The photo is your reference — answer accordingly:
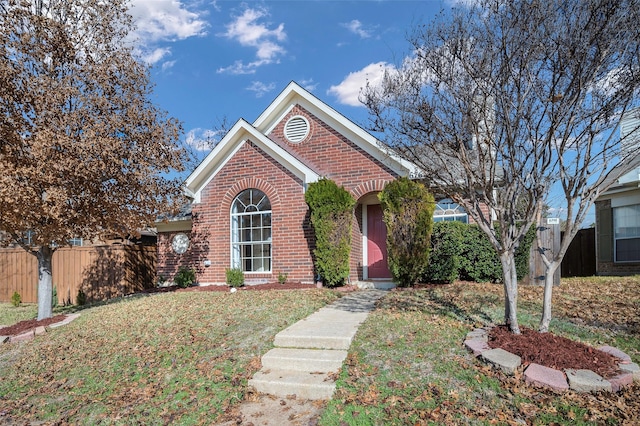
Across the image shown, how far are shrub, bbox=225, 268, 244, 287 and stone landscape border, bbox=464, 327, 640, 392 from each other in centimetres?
794

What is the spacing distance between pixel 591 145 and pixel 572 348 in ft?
8.14

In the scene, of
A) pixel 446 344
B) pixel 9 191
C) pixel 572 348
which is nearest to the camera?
pixel 572 348

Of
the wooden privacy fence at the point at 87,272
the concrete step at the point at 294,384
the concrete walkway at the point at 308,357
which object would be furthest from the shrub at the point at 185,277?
the concrete step at the point at 294,384

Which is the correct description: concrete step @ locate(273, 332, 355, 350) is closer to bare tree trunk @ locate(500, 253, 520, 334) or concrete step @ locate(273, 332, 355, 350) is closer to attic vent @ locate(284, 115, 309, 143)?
bare tree trunk @ locate(500, 253, 520, 334)

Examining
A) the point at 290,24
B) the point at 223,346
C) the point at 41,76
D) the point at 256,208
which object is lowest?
the point at 223,346

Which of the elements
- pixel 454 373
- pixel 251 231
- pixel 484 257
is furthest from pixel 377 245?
pixel 454 373

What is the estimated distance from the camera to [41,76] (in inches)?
332

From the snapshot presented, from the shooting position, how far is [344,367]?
498cm

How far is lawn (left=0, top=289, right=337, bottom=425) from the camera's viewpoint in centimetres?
476

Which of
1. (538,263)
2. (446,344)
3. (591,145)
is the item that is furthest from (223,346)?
(538,263)

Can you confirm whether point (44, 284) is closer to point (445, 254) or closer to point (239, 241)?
point (239, 241)

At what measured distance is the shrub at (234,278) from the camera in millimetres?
11820

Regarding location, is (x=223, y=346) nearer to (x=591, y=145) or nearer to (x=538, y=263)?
(x=591, y=145)

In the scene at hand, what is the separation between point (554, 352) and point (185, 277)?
33.5ft
